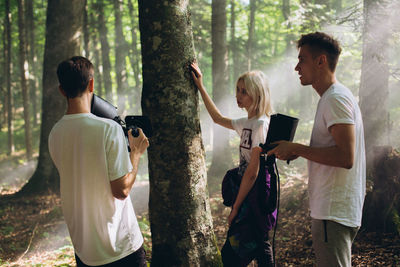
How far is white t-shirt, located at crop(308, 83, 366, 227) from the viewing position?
8.20ft

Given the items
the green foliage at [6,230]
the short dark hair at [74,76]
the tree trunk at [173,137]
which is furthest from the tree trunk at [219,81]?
the short dark hair at [74,76]

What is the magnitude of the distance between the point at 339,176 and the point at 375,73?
5167 millimetres

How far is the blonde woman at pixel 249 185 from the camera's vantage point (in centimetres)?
323

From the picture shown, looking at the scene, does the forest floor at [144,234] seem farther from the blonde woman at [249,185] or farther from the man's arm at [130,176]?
the man's arm at [130,176]

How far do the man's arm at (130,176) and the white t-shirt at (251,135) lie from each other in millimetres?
1244

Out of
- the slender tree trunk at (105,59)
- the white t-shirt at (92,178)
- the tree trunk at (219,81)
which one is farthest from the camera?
the slender tree trunk at (105,59)

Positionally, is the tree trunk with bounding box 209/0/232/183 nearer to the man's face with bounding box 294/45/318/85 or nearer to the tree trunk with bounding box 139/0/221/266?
the tree trunk with bounding box 139/0/221/266

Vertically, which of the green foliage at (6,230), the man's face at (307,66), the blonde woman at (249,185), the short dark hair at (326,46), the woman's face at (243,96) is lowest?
the green foliage at (6,230)

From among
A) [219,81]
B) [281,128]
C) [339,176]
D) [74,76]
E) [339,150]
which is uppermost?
[219,81]

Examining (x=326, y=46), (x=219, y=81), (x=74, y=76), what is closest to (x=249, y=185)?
(x=326, y=46)

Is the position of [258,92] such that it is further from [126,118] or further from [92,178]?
[92,178]

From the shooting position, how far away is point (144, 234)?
644 centimetres

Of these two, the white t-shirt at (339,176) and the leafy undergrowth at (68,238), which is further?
the leafy undergrowth at (68,238)

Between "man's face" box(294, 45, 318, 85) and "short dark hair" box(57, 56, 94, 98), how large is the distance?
73.0 inches
